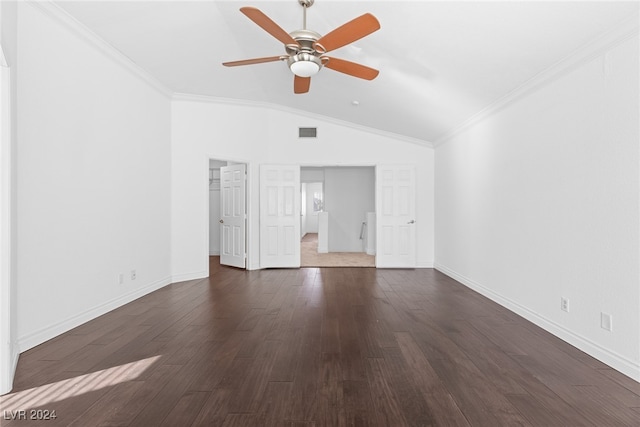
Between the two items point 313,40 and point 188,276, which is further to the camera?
point 188,276

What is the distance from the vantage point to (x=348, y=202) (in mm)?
9672

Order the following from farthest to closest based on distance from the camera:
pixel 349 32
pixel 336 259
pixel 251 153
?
pixel 336 259
pixel 251 153
pixel 349 32

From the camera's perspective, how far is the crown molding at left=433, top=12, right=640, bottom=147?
248 cm

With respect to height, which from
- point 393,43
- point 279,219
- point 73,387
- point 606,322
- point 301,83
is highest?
point 393,43

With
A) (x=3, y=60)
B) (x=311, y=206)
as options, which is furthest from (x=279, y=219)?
(x=311, y=206)

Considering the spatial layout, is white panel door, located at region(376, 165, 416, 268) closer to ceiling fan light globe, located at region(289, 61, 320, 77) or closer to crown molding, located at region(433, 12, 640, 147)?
crown molding, located at region(433, 12, 640, 147)

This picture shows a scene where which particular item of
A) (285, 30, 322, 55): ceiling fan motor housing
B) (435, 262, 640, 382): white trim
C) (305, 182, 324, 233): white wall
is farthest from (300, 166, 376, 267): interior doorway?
(285, 30, 322, 55): ceiling fan motor housing

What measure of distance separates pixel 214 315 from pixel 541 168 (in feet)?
12.4

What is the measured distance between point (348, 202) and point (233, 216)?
3752 millimetres

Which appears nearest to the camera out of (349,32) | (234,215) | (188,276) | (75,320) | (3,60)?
(3,60)

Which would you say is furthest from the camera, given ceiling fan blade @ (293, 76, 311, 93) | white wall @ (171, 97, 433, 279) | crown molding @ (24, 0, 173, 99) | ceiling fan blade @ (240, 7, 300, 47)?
white wall @ (171, 97, 433, 279)

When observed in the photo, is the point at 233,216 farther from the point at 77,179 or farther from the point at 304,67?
the point at 304,67

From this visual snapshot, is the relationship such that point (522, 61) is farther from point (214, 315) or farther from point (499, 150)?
point (214, 315)

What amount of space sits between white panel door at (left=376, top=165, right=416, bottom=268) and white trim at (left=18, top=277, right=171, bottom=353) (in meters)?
4.27
